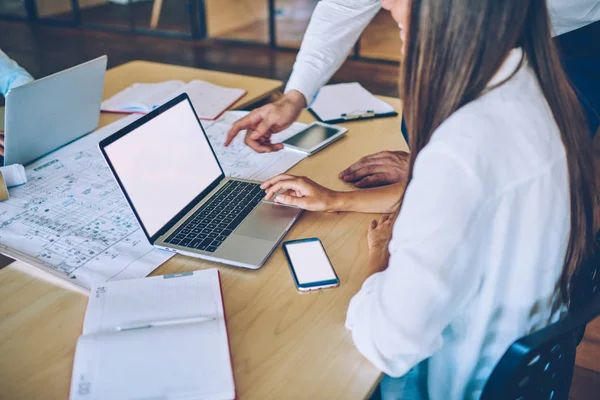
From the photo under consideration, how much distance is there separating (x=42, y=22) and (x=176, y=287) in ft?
21.8

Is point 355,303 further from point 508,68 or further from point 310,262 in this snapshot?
point 508,68

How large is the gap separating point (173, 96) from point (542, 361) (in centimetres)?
143

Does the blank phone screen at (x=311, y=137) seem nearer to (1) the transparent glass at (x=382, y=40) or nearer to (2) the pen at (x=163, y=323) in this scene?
(2) the pen at (x=163, y=323)

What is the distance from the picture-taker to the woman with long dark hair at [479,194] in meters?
0.70

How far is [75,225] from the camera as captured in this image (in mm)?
1123

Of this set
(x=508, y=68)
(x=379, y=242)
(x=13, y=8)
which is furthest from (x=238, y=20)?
(x=508, y=68)

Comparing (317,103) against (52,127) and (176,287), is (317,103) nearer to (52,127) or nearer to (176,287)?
(52,127)

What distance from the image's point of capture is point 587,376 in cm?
172

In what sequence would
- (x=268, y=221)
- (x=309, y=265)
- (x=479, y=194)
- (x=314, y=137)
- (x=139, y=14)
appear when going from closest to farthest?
(x=479, y=194) < (x=309, y=265) < (x=268, y=221) < (x=314, y=137) < (x=139, y=14)

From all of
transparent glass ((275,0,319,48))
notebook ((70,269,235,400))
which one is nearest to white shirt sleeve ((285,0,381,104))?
notebook ((70,269,235,400))

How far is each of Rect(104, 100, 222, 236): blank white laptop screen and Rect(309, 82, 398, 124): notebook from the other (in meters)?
0.54

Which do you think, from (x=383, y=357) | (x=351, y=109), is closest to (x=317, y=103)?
(x=351, y=109)

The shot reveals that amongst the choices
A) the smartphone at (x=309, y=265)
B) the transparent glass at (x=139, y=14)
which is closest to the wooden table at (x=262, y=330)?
the smartphone at (x=309, y=265)

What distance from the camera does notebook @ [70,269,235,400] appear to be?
72cm
